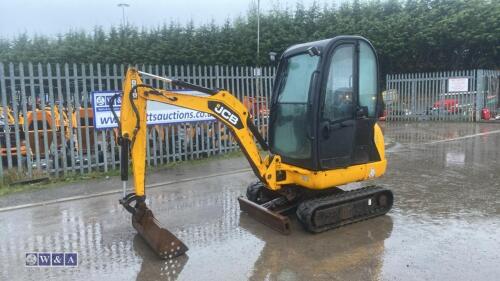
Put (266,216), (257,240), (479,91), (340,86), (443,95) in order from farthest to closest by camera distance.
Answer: (443,95)
(479,91)
(266,216)
(340,86)
(257,240)

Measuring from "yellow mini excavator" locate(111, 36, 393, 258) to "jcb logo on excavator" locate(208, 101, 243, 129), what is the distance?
0.04 ft

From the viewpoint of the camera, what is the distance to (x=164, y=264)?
15.3 feet

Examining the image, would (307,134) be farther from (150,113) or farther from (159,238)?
(150,113)

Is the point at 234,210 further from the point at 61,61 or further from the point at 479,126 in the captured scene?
the point at 61,61

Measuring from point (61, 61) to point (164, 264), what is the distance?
26.6 meters

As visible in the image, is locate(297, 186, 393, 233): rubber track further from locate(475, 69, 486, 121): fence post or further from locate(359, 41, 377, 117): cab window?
locate(475, 69, 486, 121): fence post

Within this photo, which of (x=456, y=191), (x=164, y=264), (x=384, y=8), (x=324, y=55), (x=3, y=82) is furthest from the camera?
(x=384, y=8)

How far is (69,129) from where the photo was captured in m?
8.86

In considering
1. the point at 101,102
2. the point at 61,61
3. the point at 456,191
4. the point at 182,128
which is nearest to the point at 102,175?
the point at 101,102

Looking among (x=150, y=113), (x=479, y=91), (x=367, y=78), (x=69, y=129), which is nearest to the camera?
(x=367, y=78)

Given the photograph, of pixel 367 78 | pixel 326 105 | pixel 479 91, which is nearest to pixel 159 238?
pixel 326 105

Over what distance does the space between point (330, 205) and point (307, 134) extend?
93cm

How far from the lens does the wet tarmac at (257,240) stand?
444 centimetres

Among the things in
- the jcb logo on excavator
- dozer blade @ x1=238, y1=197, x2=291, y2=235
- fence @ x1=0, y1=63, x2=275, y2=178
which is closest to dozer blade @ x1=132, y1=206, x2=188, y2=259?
dozer blade @ x1=238, y1=197, x2=291, y2=235
